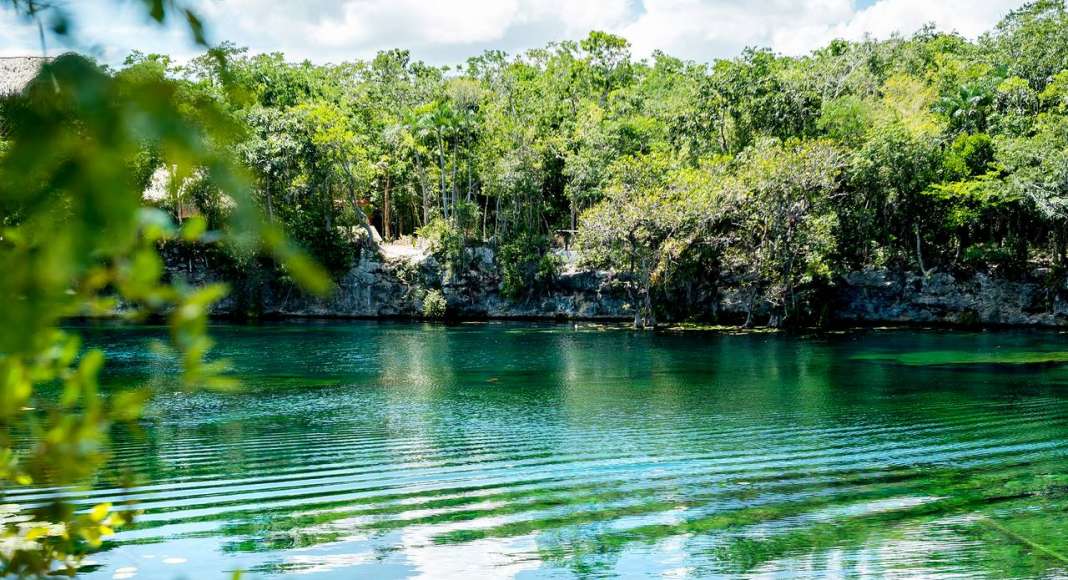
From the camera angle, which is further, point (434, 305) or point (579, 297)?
point (434, 305)

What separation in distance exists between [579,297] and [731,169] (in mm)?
10979

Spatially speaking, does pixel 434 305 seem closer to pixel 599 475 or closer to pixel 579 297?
pixel 579 297

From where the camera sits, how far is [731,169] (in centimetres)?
4069

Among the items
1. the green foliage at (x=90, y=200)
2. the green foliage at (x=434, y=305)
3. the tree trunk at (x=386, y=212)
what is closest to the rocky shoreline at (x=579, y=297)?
the green foliage at (x=434, y=305)

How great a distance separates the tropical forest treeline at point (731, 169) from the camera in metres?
38.1

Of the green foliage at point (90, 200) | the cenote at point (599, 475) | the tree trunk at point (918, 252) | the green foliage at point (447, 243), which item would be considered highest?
the green foliage at point (447, 243)

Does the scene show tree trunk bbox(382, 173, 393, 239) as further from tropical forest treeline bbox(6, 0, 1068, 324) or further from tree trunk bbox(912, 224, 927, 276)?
tree trunk bbox(912, 224, 927, 276)

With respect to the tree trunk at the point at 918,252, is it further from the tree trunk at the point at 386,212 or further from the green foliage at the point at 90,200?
the green foliage at the point at 90,200

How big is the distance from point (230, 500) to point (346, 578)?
308 centimetres

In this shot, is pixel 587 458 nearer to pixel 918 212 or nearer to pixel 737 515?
pixel 737 515

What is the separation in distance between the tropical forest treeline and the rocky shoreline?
3.34ft

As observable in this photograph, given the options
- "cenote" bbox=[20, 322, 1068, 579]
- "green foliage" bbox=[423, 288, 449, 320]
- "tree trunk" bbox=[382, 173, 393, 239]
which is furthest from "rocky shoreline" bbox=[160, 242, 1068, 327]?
"cenote" bbox=[20, 322, 1068, 579]

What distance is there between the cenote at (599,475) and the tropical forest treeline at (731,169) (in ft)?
54.6

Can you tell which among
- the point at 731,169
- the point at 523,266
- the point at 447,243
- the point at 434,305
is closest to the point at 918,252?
the point at 731,169
